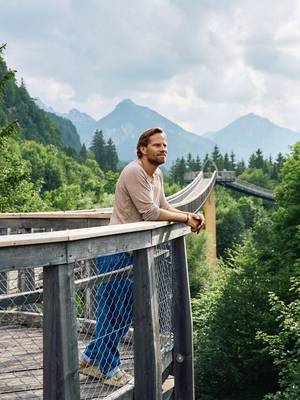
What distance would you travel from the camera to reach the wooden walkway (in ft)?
10.6

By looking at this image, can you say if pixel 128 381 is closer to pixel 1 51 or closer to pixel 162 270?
pixel 162 270

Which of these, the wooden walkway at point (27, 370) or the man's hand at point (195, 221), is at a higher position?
the man's hand at point (195, 221)

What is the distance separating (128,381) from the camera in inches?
134

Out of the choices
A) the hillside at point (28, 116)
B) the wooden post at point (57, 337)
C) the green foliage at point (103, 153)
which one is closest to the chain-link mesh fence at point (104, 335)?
the wooden post at point (57, 337)

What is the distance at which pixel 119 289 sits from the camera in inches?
140

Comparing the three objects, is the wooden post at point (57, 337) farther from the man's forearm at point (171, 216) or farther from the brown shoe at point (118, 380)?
the man's forearm at point (171, 216)

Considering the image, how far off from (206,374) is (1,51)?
41.9ft

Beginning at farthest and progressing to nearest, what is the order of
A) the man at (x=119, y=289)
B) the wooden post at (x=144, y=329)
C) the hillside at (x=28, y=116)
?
the hillside at (x=28, y=116), the man at (x=119, y=289), the wooden post at (x=144, y=329)

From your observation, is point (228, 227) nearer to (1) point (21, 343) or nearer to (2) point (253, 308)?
(2) point (253, 308)

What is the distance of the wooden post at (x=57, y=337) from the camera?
239 cm

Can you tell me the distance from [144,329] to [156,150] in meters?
1.23

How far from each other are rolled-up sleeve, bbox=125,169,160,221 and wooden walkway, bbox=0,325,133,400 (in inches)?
40.3

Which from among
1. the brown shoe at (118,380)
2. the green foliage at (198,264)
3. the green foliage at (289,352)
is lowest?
the green foliage at (198,264)

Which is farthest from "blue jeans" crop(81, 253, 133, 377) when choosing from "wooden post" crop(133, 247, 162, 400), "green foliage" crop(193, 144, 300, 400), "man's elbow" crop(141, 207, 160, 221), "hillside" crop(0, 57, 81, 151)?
"hillside" crop(0, 57, 81, 151)
